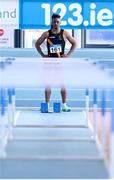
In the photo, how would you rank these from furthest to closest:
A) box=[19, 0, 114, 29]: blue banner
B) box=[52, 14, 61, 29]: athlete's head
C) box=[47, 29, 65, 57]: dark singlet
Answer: box=[19, 0, 114, 29]: blue banner
box=[47, 29, 65, 57]: dark singlet
box=[52, 14, 61, 29]: athlete's head

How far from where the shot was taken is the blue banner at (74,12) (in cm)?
953

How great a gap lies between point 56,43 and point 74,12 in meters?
2.27

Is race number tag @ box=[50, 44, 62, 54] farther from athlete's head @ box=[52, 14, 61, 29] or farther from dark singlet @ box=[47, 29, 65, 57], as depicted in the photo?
athlete's head @ box=[52, 14, 61, 29]

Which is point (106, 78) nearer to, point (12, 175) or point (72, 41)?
point (12, 175)

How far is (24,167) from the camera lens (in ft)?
14.5

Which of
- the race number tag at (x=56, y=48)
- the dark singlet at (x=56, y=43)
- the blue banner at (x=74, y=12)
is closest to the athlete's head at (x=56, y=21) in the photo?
the dark singlet at (x=56, y=43)

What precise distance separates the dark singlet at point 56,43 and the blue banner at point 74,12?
2.12 m

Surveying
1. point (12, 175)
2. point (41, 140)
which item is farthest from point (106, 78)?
point (41, 140)

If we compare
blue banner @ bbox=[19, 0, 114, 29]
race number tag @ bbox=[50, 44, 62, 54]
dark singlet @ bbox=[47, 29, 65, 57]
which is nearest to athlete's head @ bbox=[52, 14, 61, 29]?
dark singlet @ bbox=[47, 29, 65, 57]

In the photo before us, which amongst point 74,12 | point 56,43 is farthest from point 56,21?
point 74,12

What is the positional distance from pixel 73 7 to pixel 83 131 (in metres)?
3.92

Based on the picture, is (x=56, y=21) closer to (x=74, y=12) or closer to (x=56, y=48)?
(x=56, y=48)

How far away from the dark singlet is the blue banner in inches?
83.5

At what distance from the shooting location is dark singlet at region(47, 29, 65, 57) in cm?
743
